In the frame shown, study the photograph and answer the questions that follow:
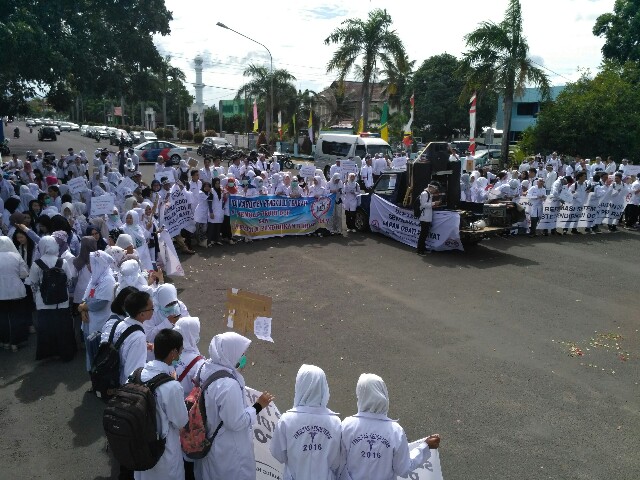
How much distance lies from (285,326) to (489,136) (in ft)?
85.3

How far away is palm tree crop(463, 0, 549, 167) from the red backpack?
28459 millimetres

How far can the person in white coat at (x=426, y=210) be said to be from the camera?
1363cm

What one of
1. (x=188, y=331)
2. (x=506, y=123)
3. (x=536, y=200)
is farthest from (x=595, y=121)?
(x=188, y=331)

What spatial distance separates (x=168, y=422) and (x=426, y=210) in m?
10.8

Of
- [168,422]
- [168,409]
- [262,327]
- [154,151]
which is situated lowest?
[168,422]

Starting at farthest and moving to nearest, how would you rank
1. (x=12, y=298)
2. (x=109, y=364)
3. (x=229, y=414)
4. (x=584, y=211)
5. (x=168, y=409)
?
(x=584, y=211) < (x=12, y=298) < (x=109, y=364) < (x=229, y=414) < (x=168, y=409)

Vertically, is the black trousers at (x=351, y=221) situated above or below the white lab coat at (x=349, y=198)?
below

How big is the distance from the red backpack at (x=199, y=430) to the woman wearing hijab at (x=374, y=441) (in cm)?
96

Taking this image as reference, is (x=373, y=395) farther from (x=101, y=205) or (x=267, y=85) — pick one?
(x=267, y=85)

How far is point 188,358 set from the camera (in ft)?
14.3

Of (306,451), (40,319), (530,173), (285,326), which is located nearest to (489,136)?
(530,173)

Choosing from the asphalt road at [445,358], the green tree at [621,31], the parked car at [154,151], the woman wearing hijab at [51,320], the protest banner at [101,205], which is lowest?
the asphalt road at [445,358]

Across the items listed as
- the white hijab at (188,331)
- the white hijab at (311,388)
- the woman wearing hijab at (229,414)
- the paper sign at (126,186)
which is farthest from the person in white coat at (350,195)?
the white hijab at (311,388)

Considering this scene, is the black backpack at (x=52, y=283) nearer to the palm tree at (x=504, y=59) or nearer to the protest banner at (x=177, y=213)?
the protest banner at (x=177, y=213)
